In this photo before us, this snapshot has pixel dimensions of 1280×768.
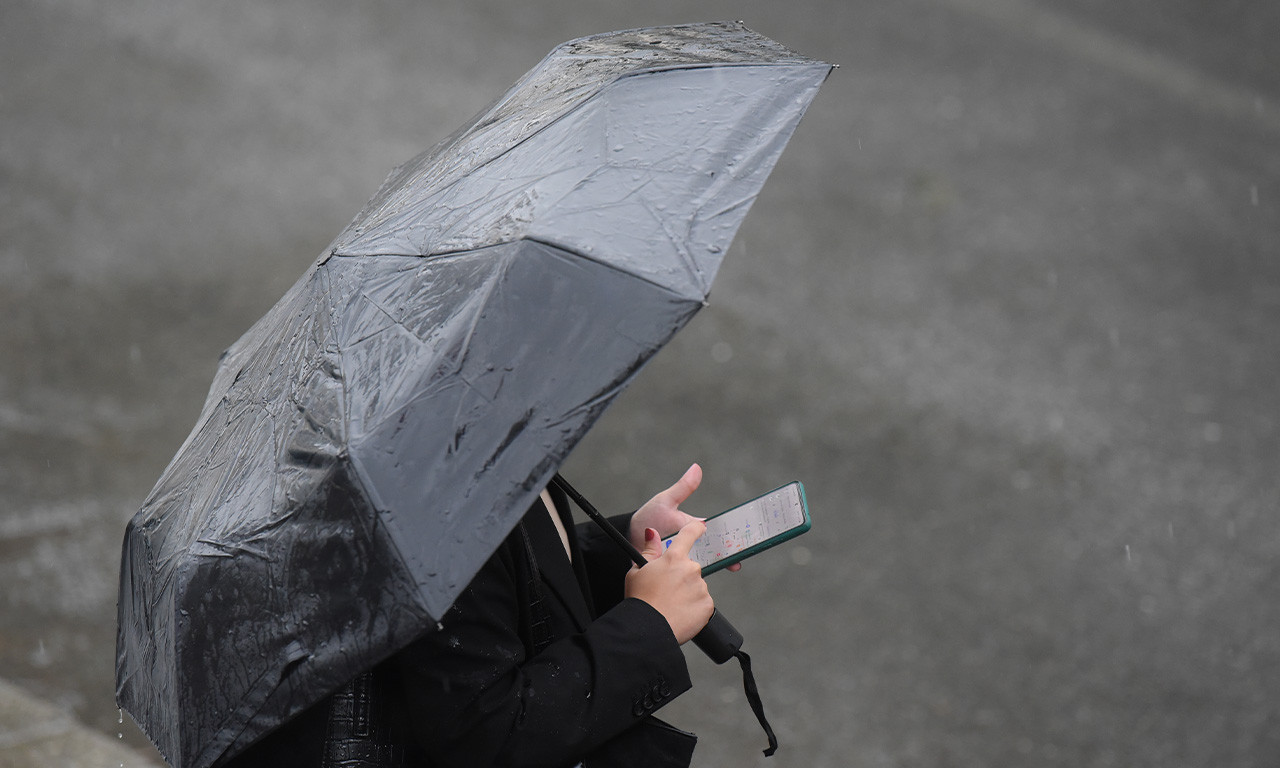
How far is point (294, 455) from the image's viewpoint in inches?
70.3

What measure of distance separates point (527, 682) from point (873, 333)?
4282 mm

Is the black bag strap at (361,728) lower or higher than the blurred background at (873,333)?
higher

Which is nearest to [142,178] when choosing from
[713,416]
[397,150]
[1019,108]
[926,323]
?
[397,150]

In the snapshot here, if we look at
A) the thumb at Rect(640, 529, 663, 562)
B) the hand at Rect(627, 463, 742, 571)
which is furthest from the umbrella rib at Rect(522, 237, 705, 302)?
the hand at Rect(627, 463, 742, 571)

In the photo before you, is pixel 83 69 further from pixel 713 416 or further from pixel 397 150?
pixel 713 416

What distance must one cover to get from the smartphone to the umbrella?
2.20 feet

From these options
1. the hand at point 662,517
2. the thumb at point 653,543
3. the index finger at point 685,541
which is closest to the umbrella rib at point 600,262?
the index finger at point 685,541

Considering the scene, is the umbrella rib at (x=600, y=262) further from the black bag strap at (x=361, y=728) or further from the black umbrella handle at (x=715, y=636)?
the black bag strap at (x=361, y=728)

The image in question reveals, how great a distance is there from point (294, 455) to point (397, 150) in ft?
19.2

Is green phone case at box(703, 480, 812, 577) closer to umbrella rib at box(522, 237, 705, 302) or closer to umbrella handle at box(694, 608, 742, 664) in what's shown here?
umbrella handle at box(694, 608, 742, 664)

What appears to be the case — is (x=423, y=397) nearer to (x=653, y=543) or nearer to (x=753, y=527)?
(x=653, y=543)

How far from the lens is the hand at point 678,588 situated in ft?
6.75

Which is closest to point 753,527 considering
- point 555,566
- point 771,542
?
point 771,542

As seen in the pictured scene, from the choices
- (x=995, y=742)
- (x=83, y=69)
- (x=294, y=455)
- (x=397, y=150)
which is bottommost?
(x=995, y=742)
